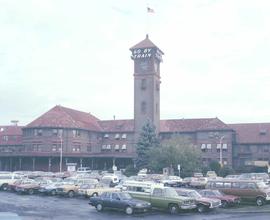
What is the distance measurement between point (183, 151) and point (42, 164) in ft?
100

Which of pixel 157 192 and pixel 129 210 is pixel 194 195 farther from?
pixel 129 210

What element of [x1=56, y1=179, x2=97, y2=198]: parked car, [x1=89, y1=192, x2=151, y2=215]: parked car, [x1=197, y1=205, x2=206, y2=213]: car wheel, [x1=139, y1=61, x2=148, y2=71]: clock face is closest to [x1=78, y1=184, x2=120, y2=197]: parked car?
[x1=56, y1=179, x2=97, y2=198]: parked car

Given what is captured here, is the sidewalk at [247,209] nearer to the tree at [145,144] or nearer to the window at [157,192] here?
the window at [157,192]

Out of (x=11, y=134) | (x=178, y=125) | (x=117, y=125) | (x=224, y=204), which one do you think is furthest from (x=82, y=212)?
(x=11, y=134)

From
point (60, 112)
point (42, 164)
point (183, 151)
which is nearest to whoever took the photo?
point (183, 151)

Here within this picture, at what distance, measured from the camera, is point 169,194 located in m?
32.3

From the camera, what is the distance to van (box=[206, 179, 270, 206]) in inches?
1433

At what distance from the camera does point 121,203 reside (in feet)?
103

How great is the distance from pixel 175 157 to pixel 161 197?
136 feet

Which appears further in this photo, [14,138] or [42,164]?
[14,138]

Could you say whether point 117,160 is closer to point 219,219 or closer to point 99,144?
point 99,144

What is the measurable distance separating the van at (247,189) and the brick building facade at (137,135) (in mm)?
52507

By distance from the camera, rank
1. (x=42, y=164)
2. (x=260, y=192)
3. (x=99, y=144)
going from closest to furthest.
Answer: (x=260, y=192) → (x=42, y=164) → (x=99, y=144)

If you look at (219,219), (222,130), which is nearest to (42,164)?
(222,130)
